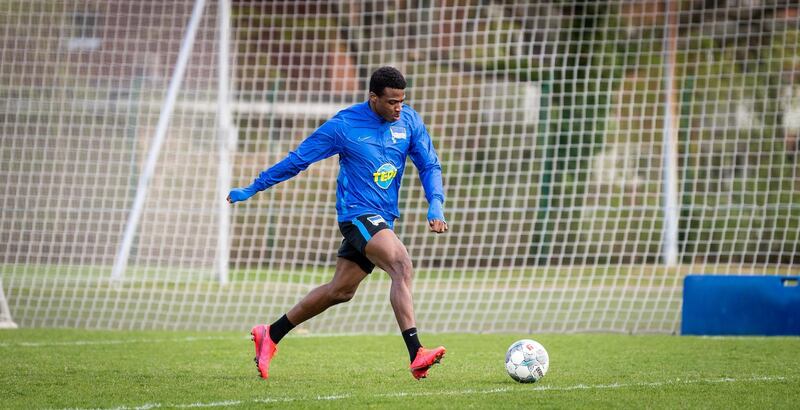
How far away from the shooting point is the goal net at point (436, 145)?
14.5m

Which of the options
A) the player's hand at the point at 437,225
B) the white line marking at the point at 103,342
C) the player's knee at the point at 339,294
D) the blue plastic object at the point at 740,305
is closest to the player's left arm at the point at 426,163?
the player's hand at the point at 437,225

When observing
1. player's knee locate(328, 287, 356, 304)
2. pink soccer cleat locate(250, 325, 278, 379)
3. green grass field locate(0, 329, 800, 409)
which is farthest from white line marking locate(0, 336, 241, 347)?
player's knee locate(328, 287, 356, 304)

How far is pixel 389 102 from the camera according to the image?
694cm

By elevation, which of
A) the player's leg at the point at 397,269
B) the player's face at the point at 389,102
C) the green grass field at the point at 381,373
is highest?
the player's face at the point at 389,102

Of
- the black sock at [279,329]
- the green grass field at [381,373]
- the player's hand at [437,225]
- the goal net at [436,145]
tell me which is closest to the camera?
the green grass field at [381,373]

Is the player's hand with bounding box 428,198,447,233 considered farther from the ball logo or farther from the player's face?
the player's face

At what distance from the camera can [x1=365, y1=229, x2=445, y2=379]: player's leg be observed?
21.9 feet

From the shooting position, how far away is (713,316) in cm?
1051

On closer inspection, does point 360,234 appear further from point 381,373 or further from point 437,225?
point 381,373

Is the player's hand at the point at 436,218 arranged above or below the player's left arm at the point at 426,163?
below

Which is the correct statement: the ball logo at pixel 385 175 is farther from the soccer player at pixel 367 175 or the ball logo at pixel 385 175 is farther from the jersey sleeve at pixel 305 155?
the jersey sleeve at pixel 305 155

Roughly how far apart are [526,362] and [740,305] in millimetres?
4625

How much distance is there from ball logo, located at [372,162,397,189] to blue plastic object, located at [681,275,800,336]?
4502mm

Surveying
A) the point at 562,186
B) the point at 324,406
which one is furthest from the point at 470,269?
the point at 324,406
